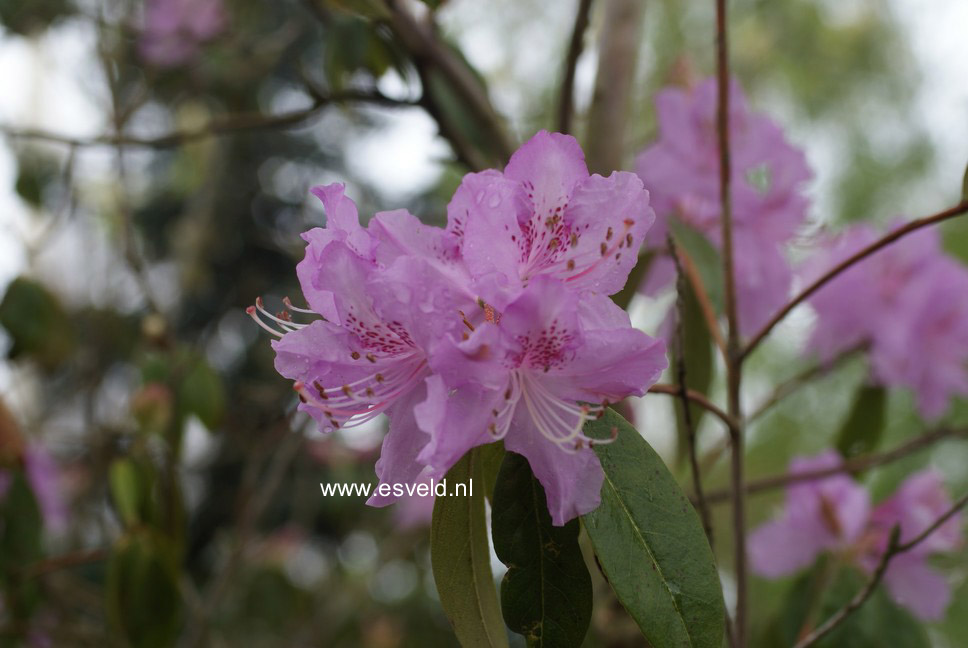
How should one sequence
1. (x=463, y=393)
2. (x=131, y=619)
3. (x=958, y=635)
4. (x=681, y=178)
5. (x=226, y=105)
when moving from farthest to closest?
(x=958, y=635)
(x=226, y=105)
(x=131, y=619)
(x=681, y=178)
(x=463, y=393)

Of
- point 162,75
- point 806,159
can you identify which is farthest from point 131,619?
point 162,75

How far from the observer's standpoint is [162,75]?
2.28 metres

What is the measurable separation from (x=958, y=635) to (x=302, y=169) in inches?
158

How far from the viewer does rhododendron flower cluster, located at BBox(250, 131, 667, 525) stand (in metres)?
0.47

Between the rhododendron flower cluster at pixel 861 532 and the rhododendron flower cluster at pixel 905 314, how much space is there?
19 centimetres

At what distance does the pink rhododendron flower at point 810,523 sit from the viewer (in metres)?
1.07

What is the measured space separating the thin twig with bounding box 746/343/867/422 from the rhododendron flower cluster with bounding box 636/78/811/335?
99 millimetres

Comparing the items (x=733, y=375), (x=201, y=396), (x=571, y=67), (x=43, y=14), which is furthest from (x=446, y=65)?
(x=43, y=14)

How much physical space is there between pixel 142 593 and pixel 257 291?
2586 millimetres

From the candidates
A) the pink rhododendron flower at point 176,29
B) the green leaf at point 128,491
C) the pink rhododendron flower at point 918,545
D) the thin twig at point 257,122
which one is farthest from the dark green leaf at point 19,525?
the pink rhododendron flower at point 176,29

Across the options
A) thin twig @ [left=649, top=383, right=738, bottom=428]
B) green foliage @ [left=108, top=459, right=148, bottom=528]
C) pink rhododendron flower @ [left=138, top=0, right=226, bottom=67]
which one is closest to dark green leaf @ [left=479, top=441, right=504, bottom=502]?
thin twig @ [left=649, top=383, right=738, bottom=428]

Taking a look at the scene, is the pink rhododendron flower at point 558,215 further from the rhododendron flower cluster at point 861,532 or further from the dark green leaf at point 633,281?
the rhododendron flower cluster at point 861,532

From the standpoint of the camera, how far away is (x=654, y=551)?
50 centimetres

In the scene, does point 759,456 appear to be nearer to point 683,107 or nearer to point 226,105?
point 226,105
